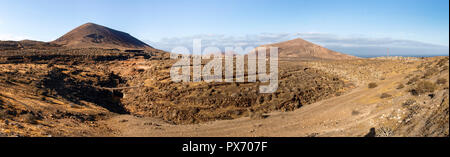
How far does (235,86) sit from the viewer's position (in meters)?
18.6

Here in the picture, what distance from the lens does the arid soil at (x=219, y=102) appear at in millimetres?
8648

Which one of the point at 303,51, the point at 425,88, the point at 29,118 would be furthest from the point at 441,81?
the point at 303,51

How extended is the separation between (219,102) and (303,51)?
45891 millimetres

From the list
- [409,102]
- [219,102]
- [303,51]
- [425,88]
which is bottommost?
[219,102]

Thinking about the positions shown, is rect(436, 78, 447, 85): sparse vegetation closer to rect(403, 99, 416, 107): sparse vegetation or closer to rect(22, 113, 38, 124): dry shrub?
rect(403, 99, 416, 107): sparse vegetation

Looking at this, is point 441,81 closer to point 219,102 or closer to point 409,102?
point 409,102

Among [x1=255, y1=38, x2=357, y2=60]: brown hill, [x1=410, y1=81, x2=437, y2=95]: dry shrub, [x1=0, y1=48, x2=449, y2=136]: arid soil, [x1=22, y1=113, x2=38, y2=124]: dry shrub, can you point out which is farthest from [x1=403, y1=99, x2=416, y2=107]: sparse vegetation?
[x1=255, y1=38, x2=357, y2=60]: brown hill

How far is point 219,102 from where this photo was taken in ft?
54.9

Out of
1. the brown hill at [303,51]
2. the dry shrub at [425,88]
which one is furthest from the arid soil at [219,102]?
the brown hill at [303,51]

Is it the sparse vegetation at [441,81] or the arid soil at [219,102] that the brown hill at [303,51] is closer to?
the arid soil at [219,102]

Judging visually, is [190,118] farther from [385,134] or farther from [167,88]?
[385,134]

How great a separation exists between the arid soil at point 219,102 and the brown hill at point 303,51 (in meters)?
26.9

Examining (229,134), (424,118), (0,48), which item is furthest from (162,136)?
(0,48)

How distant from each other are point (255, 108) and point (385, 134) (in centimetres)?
929
